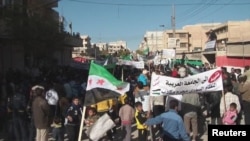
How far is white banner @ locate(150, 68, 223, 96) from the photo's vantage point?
37.0 ft

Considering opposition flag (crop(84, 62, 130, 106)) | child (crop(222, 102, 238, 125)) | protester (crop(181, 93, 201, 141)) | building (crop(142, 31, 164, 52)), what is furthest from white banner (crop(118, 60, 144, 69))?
building (crop(142, 31, 164, 52))

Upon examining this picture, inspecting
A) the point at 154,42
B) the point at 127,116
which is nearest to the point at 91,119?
the point at 127,116

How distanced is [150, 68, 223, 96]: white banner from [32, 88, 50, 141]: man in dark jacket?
106 inches

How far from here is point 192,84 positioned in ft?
37.6

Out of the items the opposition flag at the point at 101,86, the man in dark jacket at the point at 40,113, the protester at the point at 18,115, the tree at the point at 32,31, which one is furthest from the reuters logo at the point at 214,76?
the tree at the point at 32,31

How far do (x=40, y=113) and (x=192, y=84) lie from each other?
140 inches

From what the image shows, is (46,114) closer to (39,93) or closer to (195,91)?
(39,93)

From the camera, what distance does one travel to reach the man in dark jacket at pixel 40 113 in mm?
11000

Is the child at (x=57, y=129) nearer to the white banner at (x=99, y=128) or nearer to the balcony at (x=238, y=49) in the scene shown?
the white banner at (x=99, y=128)

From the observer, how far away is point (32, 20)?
92.3 ft

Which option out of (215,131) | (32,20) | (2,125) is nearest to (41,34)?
(32,20)

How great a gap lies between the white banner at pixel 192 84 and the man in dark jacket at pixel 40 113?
2693 millimetres

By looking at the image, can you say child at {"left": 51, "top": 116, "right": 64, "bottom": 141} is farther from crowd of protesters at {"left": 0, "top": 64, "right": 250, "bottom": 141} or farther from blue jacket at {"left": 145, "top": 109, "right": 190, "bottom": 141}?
blue jacket at {"left": 145, "top": 109, "right": 190, "bottom": 141}

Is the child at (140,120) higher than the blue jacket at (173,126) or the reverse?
the reverse
